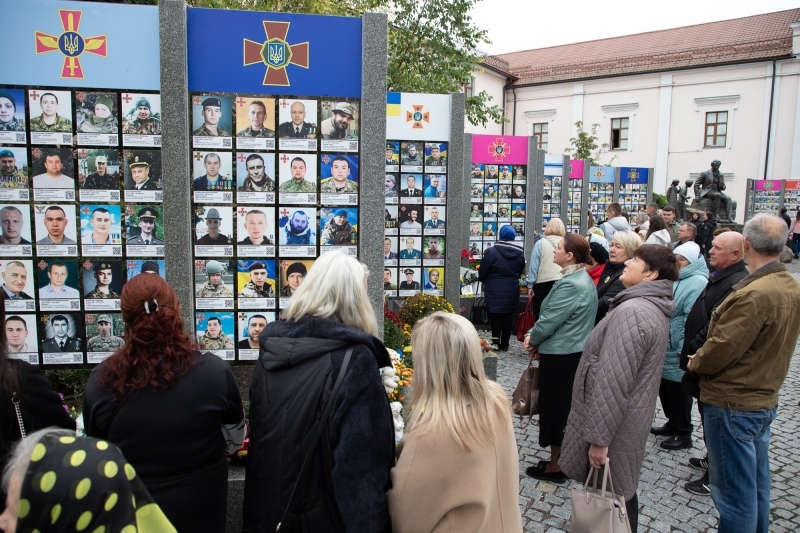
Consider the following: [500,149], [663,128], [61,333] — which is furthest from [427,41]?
[663,128]

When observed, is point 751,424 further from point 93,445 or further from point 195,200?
point 195,200

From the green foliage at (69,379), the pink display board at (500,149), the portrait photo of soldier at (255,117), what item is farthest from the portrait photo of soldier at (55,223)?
the pink display board at (500,149)

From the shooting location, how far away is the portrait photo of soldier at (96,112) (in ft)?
13.9

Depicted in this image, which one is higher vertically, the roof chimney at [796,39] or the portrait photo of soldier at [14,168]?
the roof chimney at [796,39]

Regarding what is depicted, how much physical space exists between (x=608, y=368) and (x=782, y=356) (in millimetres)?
1071

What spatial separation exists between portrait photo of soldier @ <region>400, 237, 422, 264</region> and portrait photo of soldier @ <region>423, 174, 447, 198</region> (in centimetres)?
68

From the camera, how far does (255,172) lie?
449 cm

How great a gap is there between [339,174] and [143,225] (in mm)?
1467

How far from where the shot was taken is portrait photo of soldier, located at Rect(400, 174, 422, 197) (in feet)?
27.8

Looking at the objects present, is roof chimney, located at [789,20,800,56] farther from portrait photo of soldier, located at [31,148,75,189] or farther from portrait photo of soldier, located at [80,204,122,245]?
portrait photo of soldier, located at [31,148,75,189]

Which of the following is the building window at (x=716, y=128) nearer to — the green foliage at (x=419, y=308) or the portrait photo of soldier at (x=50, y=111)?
the green foliage at (x=419, y=308)

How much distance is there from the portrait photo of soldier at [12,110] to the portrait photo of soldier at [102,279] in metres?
1.04

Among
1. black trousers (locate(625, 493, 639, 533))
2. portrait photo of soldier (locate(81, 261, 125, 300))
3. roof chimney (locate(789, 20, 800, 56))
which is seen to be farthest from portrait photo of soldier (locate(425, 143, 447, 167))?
roof chimney (locate(789, 20, 800, 56))

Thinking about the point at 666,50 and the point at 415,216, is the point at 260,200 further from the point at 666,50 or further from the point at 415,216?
the point at 666,50
